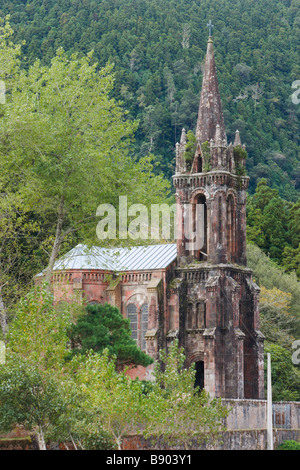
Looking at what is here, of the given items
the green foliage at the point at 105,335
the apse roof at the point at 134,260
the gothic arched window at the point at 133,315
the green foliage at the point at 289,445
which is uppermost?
the apse roof at the point at 134,260

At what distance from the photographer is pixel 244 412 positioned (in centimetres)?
5278

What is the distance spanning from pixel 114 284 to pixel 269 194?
41055 mm

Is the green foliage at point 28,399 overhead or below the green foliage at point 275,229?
below

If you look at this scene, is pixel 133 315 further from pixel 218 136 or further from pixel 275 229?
pixel 275 229

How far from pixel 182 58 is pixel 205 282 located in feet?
296

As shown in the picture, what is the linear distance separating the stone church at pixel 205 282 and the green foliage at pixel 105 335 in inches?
409

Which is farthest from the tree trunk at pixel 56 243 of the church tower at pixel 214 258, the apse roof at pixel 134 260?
the church tower at pixel 214 258

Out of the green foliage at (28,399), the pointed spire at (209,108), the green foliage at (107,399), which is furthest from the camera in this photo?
the pointed spire at (209,108)

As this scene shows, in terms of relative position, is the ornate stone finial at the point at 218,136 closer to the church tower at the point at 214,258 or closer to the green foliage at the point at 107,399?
the church tower at the point at 214,258

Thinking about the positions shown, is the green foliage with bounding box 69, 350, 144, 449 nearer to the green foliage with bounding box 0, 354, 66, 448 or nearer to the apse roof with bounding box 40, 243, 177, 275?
the green foliage with bounding box 0, 354, 66, 448

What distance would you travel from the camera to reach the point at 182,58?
15175 cm

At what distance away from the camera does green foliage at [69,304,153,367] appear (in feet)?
171

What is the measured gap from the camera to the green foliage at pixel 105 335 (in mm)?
52019

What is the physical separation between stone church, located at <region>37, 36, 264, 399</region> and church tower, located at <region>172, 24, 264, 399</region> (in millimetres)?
66
